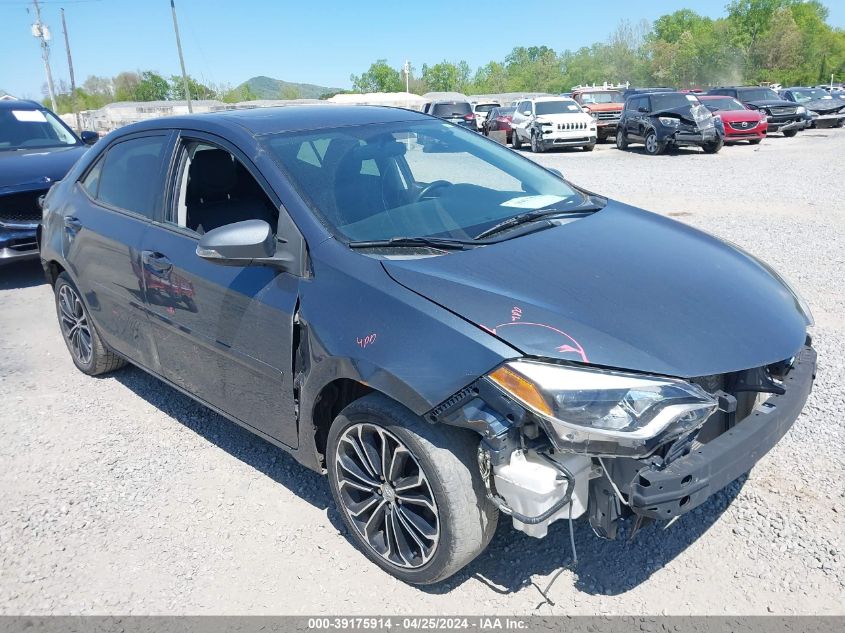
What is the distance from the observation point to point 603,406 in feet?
7.06

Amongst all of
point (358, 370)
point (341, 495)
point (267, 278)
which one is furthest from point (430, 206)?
point (341, 495)

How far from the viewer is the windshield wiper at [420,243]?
2.82 metres

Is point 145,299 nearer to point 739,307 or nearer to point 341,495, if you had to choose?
point 341,495

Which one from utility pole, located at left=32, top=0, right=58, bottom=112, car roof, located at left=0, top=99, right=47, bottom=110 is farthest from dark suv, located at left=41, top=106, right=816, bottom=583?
utility pole, located at left=32, top=0, right=58, bottom=112

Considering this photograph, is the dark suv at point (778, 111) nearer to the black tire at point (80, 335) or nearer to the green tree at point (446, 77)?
the black tire at point (80, 335)

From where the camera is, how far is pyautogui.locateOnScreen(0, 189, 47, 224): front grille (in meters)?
6.92

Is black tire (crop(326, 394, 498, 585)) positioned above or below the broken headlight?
below

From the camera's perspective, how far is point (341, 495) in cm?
288

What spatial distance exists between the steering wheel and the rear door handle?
7.66 feet

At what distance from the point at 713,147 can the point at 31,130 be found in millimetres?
16019

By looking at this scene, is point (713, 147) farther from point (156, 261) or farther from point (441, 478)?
point (441, 478)

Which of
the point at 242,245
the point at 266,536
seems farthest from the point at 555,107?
the point at 266,536

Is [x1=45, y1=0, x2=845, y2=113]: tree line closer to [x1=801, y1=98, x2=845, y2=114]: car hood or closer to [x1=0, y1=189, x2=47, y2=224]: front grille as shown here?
[x1=801, y1=98, x2=845, y2=114]: car hood

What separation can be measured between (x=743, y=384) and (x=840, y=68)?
95.1m
